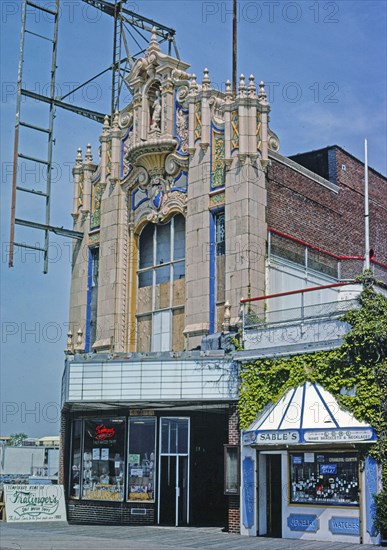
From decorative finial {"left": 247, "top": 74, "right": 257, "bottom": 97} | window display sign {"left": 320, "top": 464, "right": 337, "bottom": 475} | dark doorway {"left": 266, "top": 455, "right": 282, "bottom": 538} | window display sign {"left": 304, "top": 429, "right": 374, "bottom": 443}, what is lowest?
dark doorway {"left": 266, "top": 455, "right": 282, "bottom": 538}

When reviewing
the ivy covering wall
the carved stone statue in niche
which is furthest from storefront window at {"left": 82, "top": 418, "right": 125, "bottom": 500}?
the carved stone statue in niche

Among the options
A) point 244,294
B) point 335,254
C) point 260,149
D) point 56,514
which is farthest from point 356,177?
point 56,514

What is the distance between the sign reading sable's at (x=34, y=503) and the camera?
95.2 ft

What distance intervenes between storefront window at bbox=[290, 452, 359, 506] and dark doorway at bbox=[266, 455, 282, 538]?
1014 millimetres

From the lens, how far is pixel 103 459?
29.4m

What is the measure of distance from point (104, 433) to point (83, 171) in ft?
39.0

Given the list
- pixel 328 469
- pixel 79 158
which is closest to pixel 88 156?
pixel 79 158

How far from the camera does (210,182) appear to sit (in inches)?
1182

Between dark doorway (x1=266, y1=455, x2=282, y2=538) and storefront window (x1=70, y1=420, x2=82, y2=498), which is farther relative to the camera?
storefront window (x1=70, y1=420, x2=82, y2=498)

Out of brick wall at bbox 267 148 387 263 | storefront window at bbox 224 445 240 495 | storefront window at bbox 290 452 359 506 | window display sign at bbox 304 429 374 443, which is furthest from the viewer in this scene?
brick wall at bbox 267 148 387 263

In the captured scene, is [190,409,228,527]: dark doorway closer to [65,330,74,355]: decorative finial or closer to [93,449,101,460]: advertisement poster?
[93,449,101,460]: advertisement poster

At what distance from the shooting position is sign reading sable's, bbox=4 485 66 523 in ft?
95.2

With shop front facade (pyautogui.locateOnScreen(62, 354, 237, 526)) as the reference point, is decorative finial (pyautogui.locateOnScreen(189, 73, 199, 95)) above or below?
above

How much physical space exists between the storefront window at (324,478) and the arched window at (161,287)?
7.69 meters
